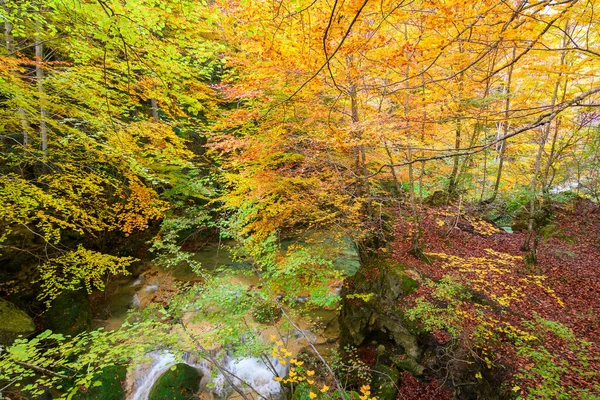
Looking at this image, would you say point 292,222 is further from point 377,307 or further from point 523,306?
point 523,306

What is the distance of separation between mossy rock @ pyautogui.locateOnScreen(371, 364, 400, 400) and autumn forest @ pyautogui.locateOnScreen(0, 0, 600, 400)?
3 centimetres

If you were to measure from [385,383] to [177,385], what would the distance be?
15.9ft

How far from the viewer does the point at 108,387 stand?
254 inches

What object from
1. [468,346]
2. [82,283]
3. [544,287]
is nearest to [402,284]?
[468,346]

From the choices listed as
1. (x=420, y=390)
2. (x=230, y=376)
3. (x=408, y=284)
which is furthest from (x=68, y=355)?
(x=408, y=284)

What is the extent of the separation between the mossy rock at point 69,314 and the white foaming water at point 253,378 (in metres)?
3.87

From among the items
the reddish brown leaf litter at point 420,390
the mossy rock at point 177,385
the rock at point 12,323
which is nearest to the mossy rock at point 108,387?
the mossy rock at point 177,385

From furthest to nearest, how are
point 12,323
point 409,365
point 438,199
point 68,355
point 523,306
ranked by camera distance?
point 438,199 → point 12,323 → point 523,306 → point 409,365 → point 68,355

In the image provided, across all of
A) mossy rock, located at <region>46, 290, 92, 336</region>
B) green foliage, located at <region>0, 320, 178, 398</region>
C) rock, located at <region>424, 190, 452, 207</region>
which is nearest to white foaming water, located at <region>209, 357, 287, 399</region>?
green foliage, located at <region>0, 320, 178, 398</region>

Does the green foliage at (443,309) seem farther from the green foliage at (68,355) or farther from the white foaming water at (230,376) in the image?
the green foliage at (68,355)

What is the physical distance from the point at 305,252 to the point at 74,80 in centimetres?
584

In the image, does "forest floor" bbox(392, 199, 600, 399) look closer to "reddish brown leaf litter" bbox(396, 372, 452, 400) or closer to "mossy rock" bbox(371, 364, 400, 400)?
"reddish brown leaf litter" bbox(396, 372, 452, 400)

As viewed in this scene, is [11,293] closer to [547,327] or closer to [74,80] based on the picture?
[74,80]

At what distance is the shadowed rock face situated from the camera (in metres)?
5.94
